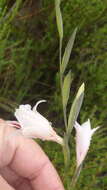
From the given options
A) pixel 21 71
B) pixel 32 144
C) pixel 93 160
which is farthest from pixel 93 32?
pixel 32 144

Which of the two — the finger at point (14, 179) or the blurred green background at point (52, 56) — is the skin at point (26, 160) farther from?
the blurred green background at point (52, 56)

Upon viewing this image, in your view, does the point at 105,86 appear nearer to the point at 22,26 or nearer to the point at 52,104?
the point at 52,104

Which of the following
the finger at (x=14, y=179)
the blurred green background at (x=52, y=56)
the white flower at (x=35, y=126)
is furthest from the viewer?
the blurred green background at (x=52, y=56)

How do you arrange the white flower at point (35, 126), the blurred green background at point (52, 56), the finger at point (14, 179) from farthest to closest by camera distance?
the blurred green background at point (52, 56) < the finger at point (14, 179) < the white flower at point (35, 126)

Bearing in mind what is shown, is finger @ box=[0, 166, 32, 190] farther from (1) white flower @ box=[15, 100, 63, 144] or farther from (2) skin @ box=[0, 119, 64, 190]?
(1) white flower @ box=[15, 100, 63, 144]

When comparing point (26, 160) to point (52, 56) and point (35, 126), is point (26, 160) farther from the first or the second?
point (52, 56)

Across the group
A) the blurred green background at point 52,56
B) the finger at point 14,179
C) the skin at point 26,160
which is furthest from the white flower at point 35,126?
the blurred green background at point 52,56
